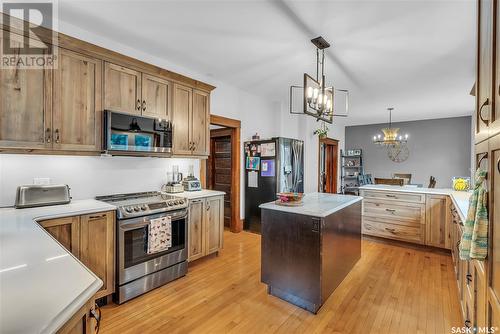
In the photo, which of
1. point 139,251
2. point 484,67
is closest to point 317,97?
point 484,67

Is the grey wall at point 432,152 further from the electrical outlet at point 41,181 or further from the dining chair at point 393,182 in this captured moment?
the electrical outlet at point 41,181

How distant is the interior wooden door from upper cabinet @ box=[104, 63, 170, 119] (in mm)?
1831

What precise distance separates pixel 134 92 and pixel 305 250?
2.40 metres

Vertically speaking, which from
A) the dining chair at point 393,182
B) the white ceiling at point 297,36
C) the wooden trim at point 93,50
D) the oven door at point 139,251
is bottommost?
the oven door at point 139,251

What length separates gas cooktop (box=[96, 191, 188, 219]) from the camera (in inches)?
91.0

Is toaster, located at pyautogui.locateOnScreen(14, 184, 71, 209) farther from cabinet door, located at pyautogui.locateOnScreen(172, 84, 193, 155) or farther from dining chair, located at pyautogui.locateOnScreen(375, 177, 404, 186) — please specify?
dining chair, located at pyautogui.locateOnScreen(375, 177, 404, 186)

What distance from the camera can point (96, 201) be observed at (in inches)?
99.9

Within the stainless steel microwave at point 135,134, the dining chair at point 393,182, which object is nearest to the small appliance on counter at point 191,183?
the stainless steel microwave at point 135,134

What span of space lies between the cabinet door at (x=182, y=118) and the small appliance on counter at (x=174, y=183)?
15.1 inches

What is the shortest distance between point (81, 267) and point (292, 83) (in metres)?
3.92

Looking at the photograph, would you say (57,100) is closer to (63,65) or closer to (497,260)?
(63,65)

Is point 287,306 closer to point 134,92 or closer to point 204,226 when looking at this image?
point 204,226

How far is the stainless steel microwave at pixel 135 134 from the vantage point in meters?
2.48

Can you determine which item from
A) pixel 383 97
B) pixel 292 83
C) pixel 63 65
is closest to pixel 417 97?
pixel 383 97
